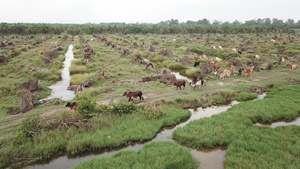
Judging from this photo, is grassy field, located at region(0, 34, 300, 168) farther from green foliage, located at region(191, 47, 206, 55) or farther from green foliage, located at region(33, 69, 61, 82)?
green foliage, located at region(191, 47, 206, 55)

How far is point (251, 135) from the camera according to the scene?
9.91 m

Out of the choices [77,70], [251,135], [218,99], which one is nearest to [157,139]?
[251,135]

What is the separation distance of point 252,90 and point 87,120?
47.3ft

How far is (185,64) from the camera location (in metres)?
28.6

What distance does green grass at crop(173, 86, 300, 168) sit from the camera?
8156 millimetres

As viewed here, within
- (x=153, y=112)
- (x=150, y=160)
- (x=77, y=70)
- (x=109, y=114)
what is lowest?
(x=150, y=160)

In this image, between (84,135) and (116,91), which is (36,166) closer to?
(84,135)

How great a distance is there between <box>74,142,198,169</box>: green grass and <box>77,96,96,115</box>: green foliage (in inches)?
163

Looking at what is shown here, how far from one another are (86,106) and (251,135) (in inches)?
383

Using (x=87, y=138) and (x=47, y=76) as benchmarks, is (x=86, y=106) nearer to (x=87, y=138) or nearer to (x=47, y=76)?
(x=87, y=138)

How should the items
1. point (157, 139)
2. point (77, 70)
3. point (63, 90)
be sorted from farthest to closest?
point (77, 70)
point (63, 90)
point (157, 139)

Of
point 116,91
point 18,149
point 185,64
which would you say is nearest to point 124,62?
point 185,64

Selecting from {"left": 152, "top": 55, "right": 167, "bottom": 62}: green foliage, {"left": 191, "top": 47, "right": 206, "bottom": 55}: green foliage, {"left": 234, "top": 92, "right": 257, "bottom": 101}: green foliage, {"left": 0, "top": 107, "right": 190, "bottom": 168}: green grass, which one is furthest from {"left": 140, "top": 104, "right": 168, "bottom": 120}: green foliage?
{"left": 191, "top": 47, "right": 206, "bottom": 55}: green foliage

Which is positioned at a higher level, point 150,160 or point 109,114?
point 109,114
